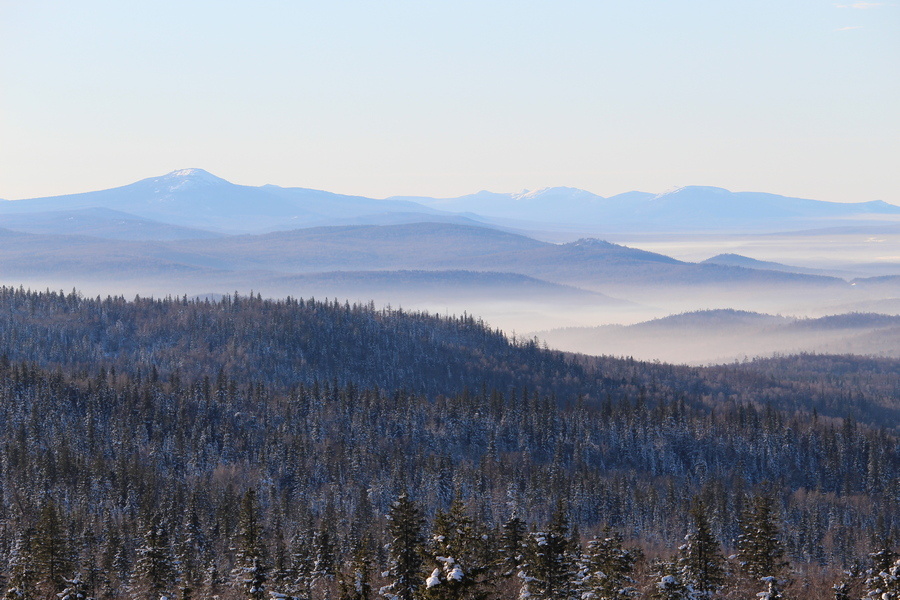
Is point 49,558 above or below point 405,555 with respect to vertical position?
below

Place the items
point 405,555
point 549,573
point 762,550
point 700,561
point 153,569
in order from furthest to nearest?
point 153,569 < point 762,550 < point 700,561 < point 549,573 < point 405,555

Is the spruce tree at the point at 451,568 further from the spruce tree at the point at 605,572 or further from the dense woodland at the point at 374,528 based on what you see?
the spruce tree at the point at 605,572

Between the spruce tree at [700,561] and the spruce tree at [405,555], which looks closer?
the spruce tree at [405,555]

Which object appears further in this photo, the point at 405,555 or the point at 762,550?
the point at 762,550

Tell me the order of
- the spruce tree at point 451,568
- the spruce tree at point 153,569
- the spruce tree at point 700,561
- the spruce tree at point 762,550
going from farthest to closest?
the spruce tree at point 153,569 < the spruce tree at point 762,550 < the spruce tree at point 700,561 < the spruce tree at point 451,568

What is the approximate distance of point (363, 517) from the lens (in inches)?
6127

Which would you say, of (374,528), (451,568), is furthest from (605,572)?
(374,528)

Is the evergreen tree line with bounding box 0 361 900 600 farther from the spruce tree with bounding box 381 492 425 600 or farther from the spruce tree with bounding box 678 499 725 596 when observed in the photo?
the spruce tree with bounding box 678 499 725 596

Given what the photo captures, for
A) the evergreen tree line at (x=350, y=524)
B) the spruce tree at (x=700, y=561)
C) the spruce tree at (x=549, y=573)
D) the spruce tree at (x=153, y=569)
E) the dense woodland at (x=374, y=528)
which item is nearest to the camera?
the spruce tree at (x=549, y=573)

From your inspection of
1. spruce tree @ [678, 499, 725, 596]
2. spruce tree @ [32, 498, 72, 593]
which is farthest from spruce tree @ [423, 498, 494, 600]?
spruce tree @ [32, 498, 72, 593]

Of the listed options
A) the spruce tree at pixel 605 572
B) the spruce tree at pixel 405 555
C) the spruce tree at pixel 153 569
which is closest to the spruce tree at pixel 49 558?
the spruce tree at pixel 153 569

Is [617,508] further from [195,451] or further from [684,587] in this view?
[684,587]

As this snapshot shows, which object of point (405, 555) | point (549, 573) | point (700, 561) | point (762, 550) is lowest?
point (762, 550)

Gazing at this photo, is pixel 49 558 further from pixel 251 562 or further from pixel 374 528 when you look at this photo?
pixel 374 528
